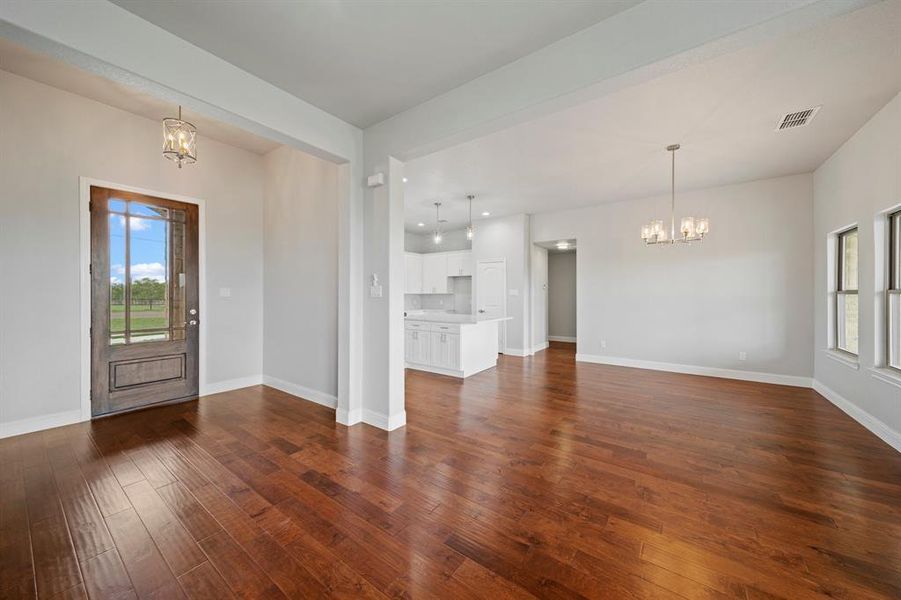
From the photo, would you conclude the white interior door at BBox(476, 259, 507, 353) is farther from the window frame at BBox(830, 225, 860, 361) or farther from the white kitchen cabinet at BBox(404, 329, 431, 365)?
the window frame at BBox(830, 225, 860, 361)

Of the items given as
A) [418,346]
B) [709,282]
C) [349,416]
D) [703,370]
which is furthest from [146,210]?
[703,370]

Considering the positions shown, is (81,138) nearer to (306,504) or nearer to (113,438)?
(113,438)

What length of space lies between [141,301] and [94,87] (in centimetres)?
215

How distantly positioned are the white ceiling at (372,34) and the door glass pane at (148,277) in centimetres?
255

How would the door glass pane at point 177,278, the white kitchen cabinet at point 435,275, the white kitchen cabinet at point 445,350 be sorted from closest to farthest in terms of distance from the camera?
the door glass pane at point 177,278 < the white kitchen cabinet at point 445,350 < the white kitchen cabinet at point 435,275

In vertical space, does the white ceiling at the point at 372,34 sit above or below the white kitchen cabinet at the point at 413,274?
above

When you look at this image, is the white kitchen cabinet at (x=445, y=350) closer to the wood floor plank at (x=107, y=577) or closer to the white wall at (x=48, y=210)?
the white wall at (x=48, y=210)

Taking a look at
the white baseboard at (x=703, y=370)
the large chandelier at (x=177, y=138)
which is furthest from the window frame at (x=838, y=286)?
the large chandelier at (x=177, y=138)

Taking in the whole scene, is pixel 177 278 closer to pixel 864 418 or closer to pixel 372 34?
pixel 372 34

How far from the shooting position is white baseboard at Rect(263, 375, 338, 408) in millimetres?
3990

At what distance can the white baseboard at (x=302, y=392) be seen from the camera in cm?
399

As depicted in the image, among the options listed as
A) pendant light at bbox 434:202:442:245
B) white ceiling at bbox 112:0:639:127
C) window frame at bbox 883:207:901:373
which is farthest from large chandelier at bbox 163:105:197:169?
window frame at bbox 883:207:901:373

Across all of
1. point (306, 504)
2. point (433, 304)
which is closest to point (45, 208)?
point (306, 504)

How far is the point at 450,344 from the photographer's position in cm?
539
